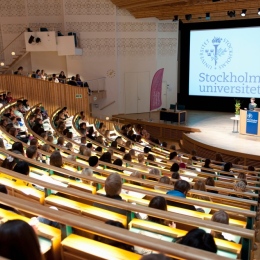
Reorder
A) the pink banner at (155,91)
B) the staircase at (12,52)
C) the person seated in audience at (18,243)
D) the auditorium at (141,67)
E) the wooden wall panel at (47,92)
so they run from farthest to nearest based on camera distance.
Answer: the staircase at (12,52) < the wooden wall panel at (47,92) < the pink banner at (155,91) < the auditorium at (141,67) < the person seated in audience at (18,243)

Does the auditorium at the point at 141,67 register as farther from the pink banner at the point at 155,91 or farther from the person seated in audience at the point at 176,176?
the person seated in audience at the point at 176,176

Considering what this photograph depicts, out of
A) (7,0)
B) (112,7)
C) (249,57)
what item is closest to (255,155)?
(249,57)

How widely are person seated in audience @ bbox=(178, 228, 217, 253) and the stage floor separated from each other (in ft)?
27.7

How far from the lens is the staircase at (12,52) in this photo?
1653cm

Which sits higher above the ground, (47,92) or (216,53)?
(216,53)

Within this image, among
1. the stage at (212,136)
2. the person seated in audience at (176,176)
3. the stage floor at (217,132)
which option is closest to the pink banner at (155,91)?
the stage at (212,136)

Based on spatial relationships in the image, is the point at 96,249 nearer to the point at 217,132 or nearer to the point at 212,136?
the point at 212,136

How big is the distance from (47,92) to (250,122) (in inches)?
343

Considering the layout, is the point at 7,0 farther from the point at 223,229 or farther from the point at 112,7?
the point at 223,229

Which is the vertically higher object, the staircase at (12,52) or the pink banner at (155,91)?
the staircase at (12,52)

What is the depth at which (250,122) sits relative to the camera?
11367 millimetres

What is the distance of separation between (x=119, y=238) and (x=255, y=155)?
8.80m

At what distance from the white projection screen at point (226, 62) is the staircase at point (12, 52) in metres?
8.68

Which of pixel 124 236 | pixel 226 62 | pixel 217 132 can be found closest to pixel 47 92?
pixel 217 132
